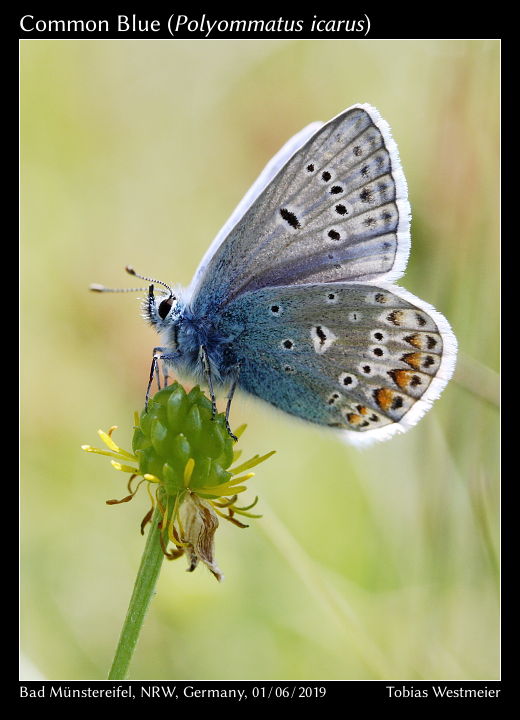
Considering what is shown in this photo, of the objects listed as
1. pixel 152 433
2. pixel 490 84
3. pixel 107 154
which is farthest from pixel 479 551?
pixel 107 154

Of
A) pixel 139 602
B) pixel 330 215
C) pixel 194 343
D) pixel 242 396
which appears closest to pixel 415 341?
pixel 330 215

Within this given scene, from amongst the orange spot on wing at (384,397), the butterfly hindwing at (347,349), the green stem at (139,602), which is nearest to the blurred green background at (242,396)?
the butterfly hindwing at (347,349)

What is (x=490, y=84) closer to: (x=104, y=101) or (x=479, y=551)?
(x=479, y=551)

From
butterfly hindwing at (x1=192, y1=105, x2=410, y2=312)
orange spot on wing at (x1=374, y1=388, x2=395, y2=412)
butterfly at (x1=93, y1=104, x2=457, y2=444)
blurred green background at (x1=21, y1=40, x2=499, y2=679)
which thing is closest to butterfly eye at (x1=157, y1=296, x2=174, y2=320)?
butterfly at (x1=93, y1=104, x2=457, y2=444)

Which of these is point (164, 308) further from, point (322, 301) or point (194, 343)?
point (322, 301)

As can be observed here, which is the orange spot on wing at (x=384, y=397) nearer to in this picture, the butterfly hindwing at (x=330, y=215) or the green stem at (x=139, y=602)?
the butterfly hindwing at (x=330, y=215)

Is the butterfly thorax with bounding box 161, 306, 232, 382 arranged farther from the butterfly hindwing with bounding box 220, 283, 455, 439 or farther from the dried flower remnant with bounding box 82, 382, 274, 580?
the dried flower remnant with bounding box 82, 382, 274, 580
